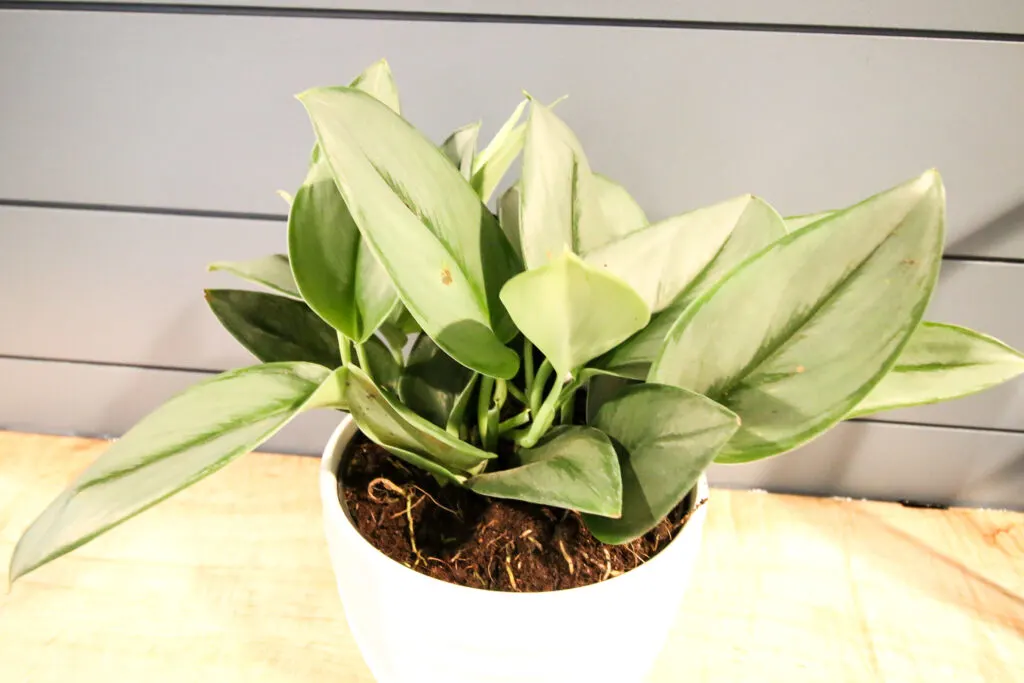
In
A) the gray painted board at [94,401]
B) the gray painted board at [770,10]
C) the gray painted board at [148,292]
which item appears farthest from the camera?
the gray painted board at [94,401]

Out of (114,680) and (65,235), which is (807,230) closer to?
(114,680)

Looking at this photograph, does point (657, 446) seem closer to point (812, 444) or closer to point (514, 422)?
point (514, 422)

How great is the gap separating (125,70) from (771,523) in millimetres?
680

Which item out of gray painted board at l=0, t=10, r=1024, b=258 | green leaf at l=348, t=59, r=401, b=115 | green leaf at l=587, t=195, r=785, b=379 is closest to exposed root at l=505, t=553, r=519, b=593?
green leaf at l=587, t=195, r=785, b=379

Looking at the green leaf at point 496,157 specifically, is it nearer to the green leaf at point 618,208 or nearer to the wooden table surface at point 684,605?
the green leaf at point 618,208

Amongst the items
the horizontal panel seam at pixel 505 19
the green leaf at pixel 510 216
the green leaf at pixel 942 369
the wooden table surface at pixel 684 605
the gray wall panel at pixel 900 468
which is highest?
the horizontal panel seam at pixel 505 19

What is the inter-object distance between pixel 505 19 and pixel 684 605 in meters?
0.48

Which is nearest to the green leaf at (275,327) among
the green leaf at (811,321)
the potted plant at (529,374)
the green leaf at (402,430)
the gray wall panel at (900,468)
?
the potted plant at (529,374)

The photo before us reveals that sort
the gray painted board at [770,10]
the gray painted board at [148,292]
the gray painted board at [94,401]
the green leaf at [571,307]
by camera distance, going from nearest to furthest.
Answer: the green leaf at [571,307] → the gray painted board at [770,10] → the gray painted board at [148,292] → the gray painted board at [94,401]

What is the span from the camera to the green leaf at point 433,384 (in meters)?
0.40

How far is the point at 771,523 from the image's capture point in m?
0.66

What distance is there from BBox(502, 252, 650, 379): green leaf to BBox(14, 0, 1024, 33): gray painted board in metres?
0.34

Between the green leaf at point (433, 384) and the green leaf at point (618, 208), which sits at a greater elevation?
the green leaf at point (618, 208)

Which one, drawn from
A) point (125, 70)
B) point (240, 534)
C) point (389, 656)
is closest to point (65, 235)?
point (125, 70)
